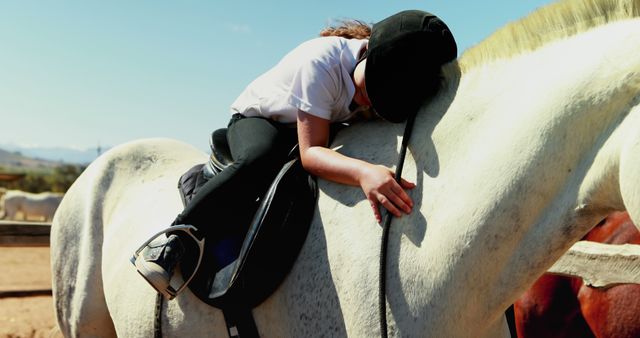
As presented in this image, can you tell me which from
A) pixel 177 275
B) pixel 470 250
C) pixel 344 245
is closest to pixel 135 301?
pixel 177 275

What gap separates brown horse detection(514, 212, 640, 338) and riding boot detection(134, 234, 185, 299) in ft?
6.21

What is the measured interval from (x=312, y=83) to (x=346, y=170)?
33 cm

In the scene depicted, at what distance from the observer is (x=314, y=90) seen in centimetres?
196

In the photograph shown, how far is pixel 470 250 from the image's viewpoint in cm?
161

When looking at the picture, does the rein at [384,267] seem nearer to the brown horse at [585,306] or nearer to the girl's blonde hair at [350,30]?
the girl's blonde hair at [350,30]

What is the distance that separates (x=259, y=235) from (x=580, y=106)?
1.02 meters

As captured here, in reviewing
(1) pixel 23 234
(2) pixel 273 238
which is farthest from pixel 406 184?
(1) pixel 23 234

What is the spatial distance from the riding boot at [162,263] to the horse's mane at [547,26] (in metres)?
1.17

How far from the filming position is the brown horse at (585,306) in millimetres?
2680

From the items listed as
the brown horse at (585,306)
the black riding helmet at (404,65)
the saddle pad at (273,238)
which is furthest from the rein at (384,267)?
the brown horse at (585,306)

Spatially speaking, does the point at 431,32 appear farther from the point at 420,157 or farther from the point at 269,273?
the point at 269,273

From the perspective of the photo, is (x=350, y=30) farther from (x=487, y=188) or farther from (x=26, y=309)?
(x=26, y=309)

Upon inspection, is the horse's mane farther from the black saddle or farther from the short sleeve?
the black saddle

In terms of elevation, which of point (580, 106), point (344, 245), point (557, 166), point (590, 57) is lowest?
point (344, 245)
